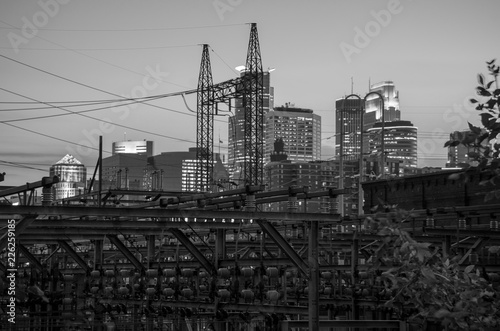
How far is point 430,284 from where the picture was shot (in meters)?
6.30

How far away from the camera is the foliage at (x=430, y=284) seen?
634cm

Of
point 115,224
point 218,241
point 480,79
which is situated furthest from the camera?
point 218,241

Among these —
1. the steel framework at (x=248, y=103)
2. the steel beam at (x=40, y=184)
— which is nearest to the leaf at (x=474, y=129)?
the steel beam at (x=40, y=184)

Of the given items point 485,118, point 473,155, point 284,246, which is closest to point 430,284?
point 473,155

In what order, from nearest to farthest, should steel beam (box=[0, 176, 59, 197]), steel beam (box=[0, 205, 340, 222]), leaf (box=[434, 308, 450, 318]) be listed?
leaf (box=[434, 308, 450, 318]), steel beam (box=[0, 205, 340, 222]), steel beam (box=[0, 176, 59, 197])

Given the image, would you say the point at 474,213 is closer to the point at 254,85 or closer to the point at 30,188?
the point at 30,188

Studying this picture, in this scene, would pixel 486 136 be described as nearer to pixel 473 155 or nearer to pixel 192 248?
pixel 473 155

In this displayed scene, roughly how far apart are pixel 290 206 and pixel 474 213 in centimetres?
943

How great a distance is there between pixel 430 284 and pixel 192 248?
716 inches

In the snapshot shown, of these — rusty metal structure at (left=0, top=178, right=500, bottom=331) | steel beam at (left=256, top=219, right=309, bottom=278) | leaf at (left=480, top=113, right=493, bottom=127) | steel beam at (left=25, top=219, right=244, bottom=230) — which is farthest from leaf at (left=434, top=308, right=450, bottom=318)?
steel beam at (left=25, top=219, right=244, bottom=230)

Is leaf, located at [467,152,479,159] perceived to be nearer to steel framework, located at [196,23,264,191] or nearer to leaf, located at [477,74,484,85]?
leaf, located at [477,74,484,85]

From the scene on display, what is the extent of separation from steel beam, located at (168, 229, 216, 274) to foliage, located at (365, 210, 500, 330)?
17073 millimetres

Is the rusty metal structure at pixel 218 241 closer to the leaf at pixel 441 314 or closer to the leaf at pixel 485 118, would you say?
the leaf at pixel 441 314

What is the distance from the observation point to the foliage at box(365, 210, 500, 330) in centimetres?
634
